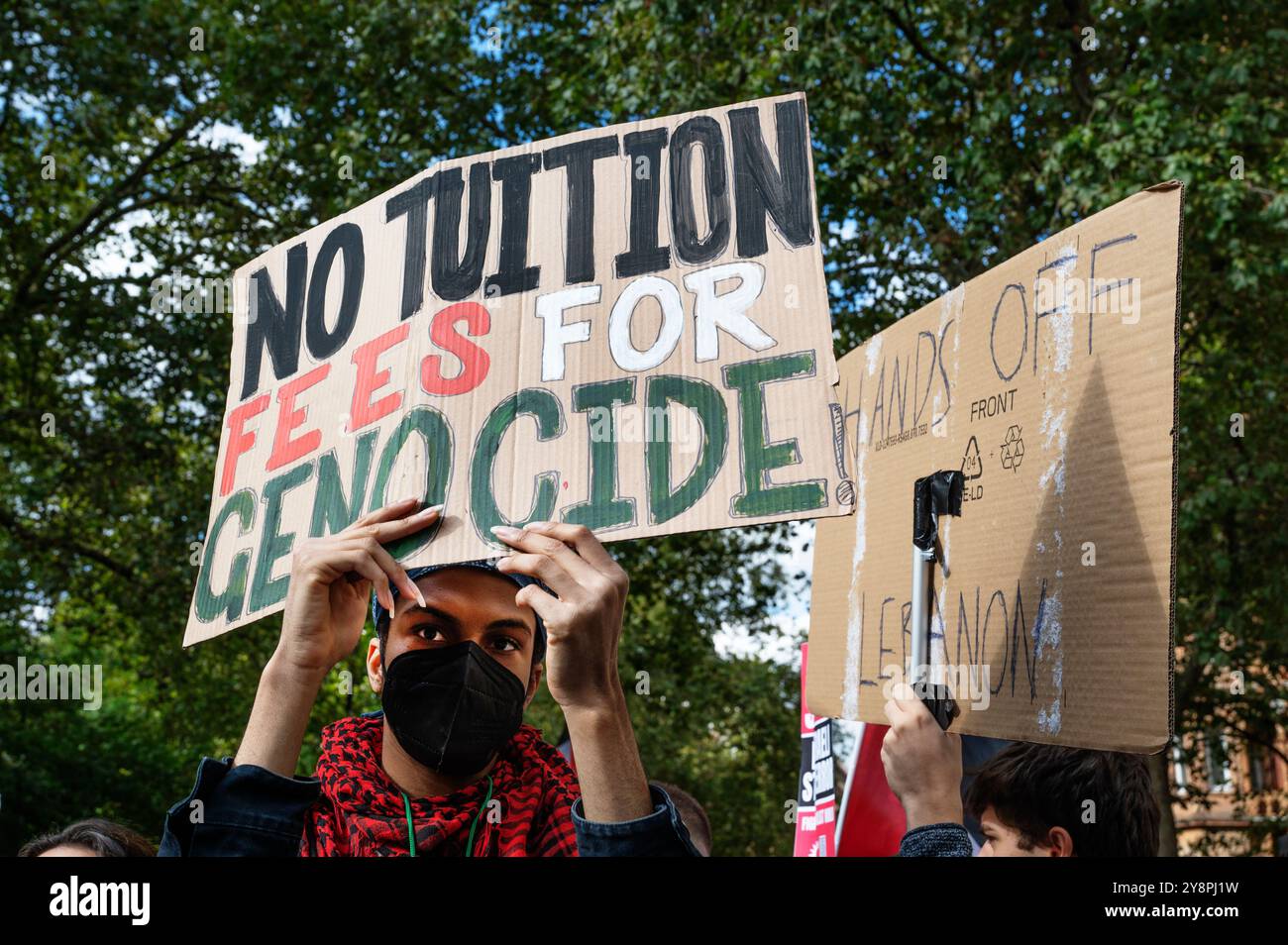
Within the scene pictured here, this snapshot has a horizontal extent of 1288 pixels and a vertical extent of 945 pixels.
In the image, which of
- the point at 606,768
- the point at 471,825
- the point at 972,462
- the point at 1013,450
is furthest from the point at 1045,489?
the point at 471,825

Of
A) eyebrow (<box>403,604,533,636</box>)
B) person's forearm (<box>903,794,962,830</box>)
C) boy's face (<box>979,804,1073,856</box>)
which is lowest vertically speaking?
boy's face (<box>979,804,1073,856</box>)

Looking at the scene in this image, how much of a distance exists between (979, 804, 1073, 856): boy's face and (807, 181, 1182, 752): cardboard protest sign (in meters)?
0.29

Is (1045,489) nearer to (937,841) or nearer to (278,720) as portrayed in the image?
(937,841)

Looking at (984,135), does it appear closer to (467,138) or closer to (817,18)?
(817,18)

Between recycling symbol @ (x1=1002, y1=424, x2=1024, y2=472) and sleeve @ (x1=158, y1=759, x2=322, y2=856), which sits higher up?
recycling symbol @ (x1=1002, y1=424, x2=1024, y2=472)

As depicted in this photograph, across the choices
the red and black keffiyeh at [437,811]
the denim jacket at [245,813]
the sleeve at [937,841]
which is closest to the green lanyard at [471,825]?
the red and black keffiyeh at [437,811]

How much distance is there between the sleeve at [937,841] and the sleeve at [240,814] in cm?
103

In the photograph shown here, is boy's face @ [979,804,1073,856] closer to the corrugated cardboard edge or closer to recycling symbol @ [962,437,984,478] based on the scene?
the corrugated cardboard edge

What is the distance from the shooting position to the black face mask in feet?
7.67

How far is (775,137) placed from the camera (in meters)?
2.48

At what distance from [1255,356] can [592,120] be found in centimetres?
568

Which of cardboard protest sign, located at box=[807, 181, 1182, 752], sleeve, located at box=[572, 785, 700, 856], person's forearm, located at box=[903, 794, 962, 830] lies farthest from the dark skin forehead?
cardboard protest sign, located at box=[807, 181, 1182, 752]

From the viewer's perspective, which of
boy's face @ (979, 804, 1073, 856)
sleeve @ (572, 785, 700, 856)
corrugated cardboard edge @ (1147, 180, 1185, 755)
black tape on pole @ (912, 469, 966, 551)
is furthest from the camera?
black tape on pole @ (912, 469, 966, 551)

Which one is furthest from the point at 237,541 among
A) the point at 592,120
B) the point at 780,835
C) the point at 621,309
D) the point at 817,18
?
the point at 780,835
